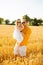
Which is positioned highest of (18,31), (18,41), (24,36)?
(18,31)

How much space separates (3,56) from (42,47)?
5.16 ft

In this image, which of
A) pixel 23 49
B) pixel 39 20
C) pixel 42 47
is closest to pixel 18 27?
pixel 23 49

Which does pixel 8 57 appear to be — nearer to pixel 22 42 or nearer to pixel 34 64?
pixel 22 42

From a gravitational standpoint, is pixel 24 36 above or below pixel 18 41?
above

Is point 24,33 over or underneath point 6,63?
over

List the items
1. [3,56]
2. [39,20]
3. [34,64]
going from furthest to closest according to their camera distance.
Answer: [39,20], [3,56], [34,64]

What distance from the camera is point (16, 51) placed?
4.89m

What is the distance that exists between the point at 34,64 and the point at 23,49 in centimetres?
92

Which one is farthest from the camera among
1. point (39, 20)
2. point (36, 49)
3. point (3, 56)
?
point (39, 20)

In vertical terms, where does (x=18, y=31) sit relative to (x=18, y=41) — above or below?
above

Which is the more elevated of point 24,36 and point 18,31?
point 18,31

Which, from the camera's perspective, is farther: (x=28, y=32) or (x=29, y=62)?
(x=28, y=32)

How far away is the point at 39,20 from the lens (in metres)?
35.1

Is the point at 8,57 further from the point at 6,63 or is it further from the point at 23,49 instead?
the point at 6,63
